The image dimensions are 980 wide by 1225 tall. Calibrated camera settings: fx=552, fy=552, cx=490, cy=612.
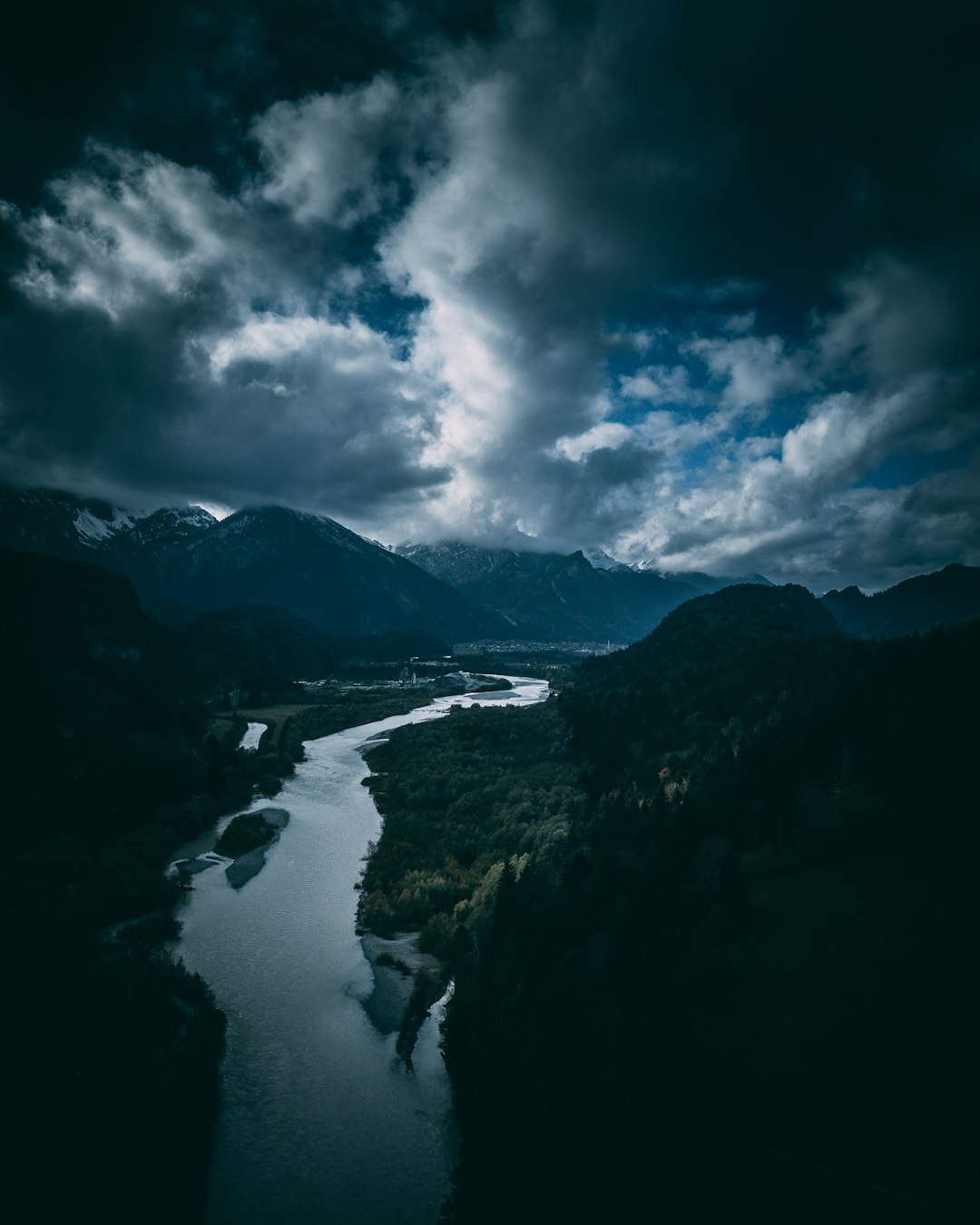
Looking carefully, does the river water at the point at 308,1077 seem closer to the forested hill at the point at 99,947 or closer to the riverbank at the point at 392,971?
the riverbank at the point at 392,971

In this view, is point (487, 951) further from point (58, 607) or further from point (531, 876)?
point (58, 607)

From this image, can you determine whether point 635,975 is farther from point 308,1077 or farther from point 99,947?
point 99,947

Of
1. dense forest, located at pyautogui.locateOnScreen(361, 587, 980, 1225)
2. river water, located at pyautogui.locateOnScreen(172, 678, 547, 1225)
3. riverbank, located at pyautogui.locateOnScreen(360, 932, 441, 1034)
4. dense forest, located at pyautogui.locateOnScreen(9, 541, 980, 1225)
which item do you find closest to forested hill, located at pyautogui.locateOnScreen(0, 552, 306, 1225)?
dense forest, located at pyautogui.locateOnScreen(9, 541, 980, 1225)

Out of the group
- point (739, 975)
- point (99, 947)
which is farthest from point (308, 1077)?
point (739, 975)

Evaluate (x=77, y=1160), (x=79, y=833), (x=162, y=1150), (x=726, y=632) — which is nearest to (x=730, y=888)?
(x=162, y=1150)

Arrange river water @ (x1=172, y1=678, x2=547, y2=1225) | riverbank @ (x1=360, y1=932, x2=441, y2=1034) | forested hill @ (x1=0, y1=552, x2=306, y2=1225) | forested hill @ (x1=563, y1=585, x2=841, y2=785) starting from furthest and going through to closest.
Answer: forested hill @ (x1=563, y1=585, x2=841, y2=785), riverbank @ (x1=360, y1=932, x2=441, y2=1034), river water @ (x1=172, y1=678, x2=547, y2=1225), forested hill @ (x1=0, y1=552, x2=306, y2=1225)

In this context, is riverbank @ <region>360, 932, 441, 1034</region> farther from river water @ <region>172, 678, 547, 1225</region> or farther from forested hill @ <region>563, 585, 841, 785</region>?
forested hill @ <region>563, 585, 841, 785</region>

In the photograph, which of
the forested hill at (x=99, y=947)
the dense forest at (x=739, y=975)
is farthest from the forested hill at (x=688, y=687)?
the forested hill at (x=99, y=947)
